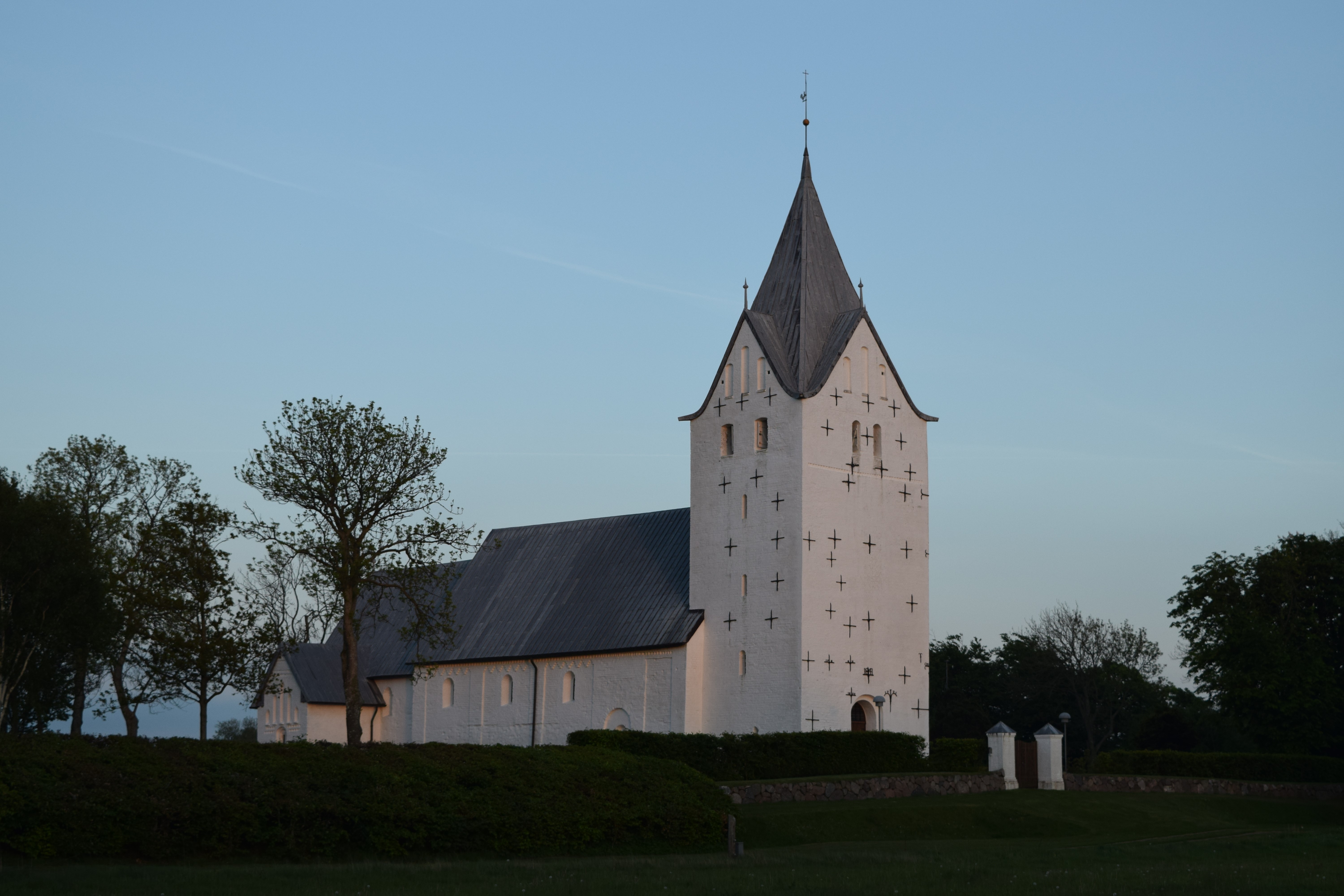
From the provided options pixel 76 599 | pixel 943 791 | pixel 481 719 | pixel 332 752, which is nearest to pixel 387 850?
pixel 332 752

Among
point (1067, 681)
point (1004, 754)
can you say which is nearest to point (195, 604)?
point (1004, 754)

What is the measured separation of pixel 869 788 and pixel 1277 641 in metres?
20.5

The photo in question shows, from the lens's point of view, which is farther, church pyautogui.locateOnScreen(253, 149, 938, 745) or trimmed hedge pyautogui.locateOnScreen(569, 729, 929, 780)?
church pyautogui.locateOnScreen(253, 149, 938, 745)

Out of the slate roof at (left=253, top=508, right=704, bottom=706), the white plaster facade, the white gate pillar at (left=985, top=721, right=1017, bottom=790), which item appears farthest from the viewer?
the slate roof at (left=253, top=508, right=704, bottom=706)

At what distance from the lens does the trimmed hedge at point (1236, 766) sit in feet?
137

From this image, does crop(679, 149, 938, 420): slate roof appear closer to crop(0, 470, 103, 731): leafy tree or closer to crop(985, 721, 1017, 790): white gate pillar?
crop(985, 721, 1017, 790): white gate pillar

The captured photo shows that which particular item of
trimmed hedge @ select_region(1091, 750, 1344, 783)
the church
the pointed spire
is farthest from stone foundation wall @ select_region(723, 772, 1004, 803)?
the pointed spire

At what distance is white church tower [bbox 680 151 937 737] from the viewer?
131 feet

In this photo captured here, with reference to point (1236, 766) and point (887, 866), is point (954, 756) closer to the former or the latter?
point (1236, 766)

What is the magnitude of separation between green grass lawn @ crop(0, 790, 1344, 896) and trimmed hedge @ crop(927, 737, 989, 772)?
23.1ft

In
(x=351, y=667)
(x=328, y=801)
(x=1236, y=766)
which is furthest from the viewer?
(x=1236, y=766)

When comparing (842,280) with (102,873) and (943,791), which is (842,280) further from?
(102,873)

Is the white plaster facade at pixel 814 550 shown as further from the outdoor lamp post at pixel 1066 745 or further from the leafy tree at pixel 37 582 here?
the leafy tree at pixel 37 582

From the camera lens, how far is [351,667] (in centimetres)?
3662
